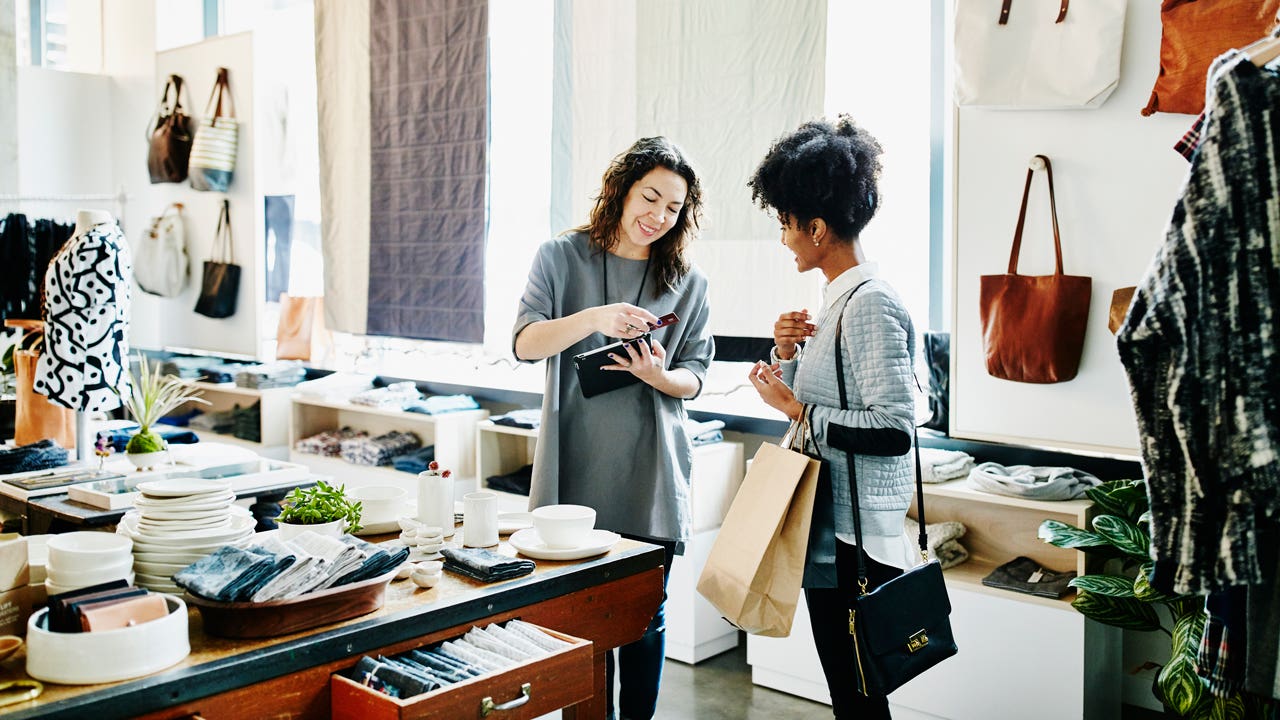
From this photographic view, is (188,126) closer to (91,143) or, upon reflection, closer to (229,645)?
(91,143)

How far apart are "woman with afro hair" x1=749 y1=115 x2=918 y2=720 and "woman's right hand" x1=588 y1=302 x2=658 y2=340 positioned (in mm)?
335

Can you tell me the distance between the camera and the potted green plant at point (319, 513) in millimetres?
1882

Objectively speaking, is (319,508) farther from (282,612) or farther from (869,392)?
(869,392)

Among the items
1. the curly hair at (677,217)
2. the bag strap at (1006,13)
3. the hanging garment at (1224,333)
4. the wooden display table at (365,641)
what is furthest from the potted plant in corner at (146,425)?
the hanging garment at (1224,333)

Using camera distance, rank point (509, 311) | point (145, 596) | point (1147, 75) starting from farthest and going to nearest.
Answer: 1. point (509, 311)
2. point (1147, 75)
3. point (145, 596)

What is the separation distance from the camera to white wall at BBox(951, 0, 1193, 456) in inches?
108

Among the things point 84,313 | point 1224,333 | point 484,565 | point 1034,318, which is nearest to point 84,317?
point 84,313

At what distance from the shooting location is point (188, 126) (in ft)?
19.8

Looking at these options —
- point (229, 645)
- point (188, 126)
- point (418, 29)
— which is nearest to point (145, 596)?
point (229, 645)

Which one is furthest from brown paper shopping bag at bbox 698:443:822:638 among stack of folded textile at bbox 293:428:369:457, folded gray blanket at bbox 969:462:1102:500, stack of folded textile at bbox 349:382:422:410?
stack of folded textile at bbox 293:428:369:457

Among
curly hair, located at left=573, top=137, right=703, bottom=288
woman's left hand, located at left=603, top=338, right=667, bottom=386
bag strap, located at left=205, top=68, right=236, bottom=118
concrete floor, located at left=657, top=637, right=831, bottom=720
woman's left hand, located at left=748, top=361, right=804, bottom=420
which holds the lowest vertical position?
concrete floor, located at left=657, top=637, right=831, bottom=720

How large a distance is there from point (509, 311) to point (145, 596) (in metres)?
3.32

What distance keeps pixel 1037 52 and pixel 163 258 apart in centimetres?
504

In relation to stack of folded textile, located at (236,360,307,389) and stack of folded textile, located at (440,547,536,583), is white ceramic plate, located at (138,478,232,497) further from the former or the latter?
stack of folded textile, located at (236,360,307,389)
